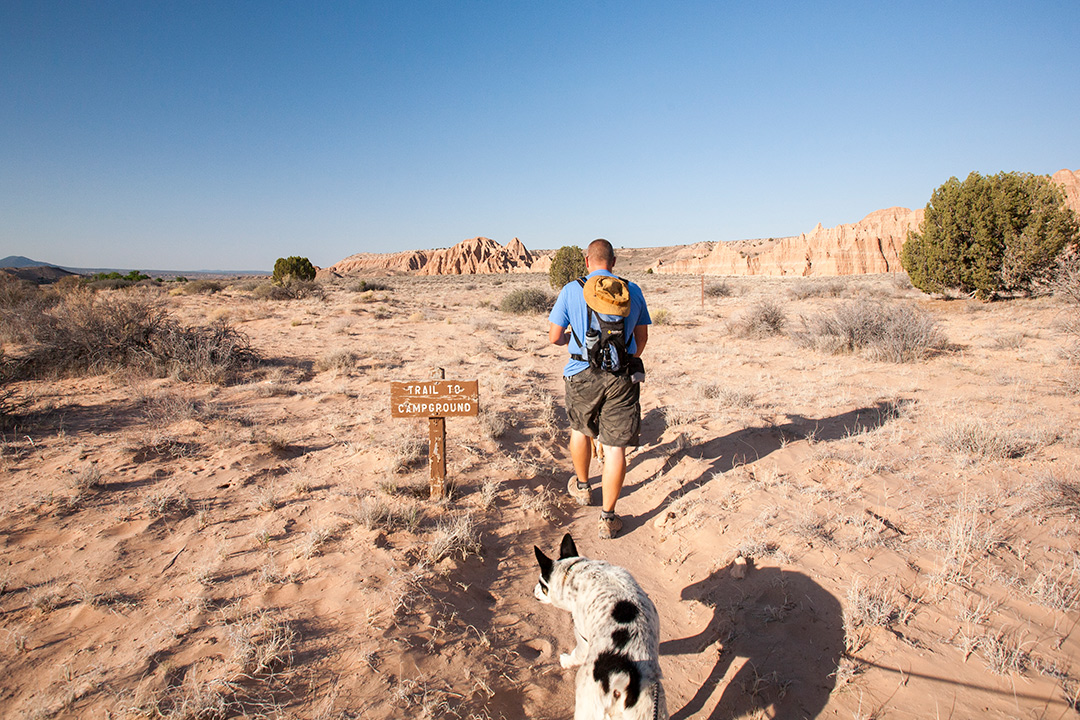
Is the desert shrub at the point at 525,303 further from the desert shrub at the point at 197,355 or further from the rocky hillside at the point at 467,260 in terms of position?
the rocky hillside at the point at 467,260

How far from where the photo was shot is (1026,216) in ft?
44.8

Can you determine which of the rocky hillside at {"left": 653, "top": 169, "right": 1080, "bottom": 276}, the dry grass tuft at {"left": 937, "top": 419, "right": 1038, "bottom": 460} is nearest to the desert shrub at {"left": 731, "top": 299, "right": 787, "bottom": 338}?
Result: the dry grass tuft at {"left": 937, "top": 419, "right": 1038, "bottom": 460}

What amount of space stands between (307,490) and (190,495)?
0.82 m

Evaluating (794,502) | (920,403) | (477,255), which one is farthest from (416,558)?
(477,255)

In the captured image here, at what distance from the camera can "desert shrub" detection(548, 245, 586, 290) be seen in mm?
27578

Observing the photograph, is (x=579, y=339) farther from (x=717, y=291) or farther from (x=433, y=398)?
(x=717, y=291)

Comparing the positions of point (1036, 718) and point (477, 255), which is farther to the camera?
point (477, 255)

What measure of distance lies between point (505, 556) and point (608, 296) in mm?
1981

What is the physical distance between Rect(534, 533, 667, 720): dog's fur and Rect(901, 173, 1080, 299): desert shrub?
1656cm

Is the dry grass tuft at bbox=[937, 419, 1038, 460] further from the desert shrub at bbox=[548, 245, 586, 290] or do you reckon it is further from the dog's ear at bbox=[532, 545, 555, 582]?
the desert shrub at bbox=[548, 245, 586, 290]

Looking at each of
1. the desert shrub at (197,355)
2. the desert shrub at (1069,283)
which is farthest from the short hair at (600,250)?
the desert shrub at (1069,283)

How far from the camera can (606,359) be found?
3.32m

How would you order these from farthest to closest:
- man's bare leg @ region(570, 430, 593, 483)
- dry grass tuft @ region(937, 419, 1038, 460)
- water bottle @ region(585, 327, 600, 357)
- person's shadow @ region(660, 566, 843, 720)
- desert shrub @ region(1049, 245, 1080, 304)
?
desert shrub @ region(1049, 245, 1080, 304), dry grass tuft @ region(937, 419, 1038, 460), man's bare leg @ region(570, 430, 593, 483), water bottle @ region(585, 327, 600, 357), person's shadow @ region(660, 566, 843, 720)

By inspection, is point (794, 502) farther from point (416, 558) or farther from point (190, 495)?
point (190, 495)
